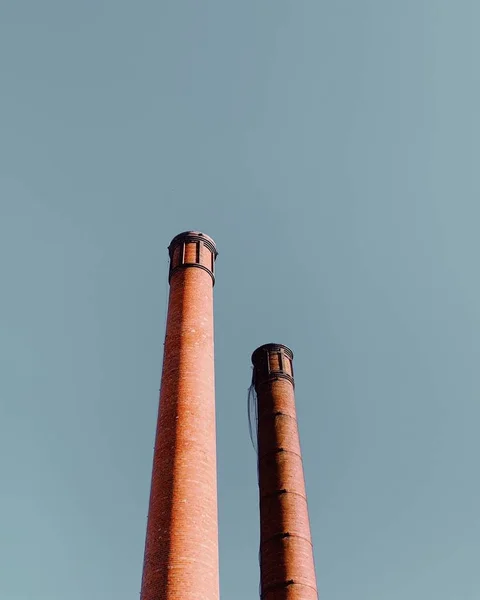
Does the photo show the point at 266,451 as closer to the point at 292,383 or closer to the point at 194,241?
the point at 292,383

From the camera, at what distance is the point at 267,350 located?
16.0 meters

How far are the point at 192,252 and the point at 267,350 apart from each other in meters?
4.60

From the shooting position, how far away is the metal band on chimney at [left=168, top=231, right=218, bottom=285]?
12352mm

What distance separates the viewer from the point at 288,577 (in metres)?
11.6

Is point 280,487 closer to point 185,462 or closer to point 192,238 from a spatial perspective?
point 185,462

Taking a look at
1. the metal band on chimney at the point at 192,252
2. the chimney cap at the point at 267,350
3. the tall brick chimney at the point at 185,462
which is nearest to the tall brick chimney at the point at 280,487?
the chimney cap at the point at 267,350

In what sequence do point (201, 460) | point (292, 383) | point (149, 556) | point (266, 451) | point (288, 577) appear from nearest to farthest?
1. point (149, 556)
2. point (201, 460)
3. point (288, 577)
4. point (266, 451)
5. point (292, 383)

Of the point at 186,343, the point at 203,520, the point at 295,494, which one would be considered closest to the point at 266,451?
the point at 295,494

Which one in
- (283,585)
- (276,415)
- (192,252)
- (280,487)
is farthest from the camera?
(276,415)

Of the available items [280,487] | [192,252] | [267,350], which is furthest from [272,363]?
[192,252]

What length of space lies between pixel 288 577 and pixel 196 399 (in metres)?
4.59

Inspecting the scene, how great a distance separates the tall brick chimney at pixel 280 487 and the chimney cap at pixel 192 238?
4.18m

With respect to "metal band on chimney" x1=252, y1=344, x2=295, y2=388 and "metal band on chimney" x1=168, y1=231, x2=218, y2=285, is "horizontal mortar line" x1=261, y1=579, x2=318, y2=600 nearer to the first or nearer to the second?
"metal band on chimney" x1=252, y1=344, x2=295, y2=388

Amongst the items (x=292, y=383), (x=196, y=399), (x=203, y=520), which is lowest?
(x=203, y=520)
